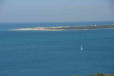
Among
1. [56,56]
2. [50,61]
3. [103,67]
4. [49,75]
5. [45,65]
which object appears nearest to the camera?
[49,75]

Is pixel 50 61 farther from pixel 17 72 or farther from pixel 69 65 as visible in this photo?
pixel 17 72

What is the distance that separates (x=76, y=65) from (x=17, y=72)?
161 inches

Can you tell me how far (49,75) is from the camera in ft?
51.1

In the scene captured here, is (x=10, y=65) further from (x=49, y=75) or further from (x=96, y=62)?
(x=96, y=62)

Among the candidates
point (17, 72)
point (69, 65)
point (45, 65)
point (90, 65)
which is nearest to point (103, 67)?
point (90, 65)

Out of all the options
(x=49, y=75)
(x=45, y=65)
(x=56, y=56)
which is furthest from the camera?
(x=56, y=56)

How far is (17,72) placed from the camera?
53.6 feet

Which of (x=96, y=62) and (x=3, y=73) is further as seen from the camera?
(x=96, y=62)

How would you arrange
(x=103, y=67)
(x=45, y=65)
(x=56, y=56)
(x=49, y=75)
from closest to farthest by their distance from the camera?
(x=49, y=75) → (x=103, y=67) → (x=45, y=65) → (x=56, y=56)

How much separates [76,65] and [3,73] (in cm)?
481

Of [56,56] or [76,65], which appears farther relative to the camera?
[56,56]

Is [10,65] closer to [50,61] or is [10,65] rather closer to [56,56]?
[50,61]

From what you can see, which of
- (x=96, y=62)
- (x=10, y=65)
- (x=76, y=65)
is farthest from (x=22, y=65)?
(x=96, y=62)

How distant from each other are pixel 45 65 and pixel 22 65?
5.13ft
